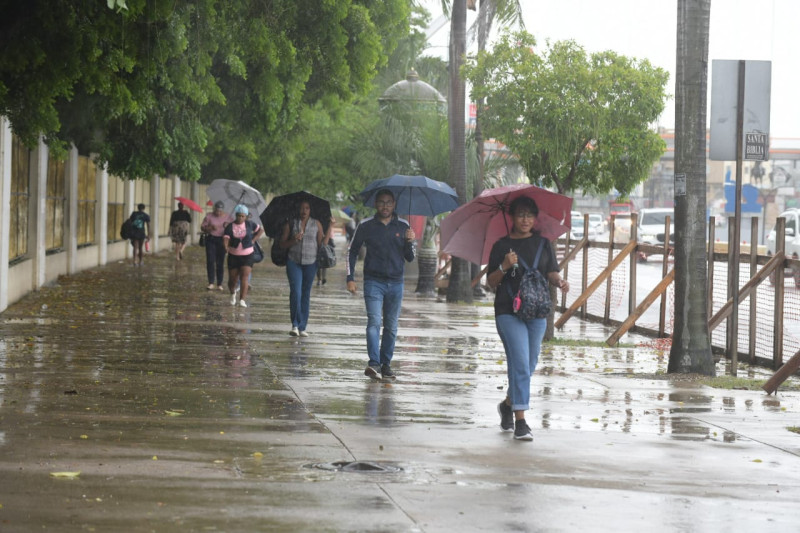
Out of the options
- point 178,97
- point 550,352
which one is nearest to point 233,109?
Result: point 178,97

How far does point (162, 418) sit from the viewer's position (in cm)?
903

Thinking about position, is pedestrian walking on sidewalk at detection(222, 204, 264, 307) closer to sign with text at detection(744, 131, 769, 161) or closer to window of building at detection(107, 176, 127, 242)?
sign with text at detection(744, 131, 769, 161)

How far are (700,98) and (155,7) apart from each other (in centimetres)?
538

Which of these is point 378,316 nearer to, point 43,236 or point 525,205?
point 525,205

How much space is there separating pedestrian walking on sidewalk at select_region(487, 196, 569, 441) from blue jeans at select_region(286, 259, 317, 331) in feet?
22.0

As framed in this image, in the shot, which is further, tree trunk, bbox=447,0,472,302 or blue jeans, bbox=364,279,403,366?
tree trunk, bbox=447,0,472,302

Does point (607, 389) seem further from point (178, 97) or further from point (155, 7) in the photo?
point (178, 97)

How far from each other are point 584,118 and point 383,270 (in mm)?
8012

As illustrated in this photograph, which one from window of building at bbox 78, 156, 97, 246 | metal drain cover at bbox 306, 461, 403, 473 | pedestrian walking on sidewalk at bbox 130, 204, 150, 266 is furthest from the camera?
pedestrian walking on sidewalk at bbox 130, 204, 150, 266

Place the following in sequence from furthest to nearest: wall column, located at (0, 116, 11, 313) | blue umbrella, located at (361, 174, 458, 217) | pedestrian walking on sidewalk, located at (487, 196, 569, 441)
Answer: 1. wall column, located at (0, 116, 11, 313)
2. blue umbrella, located at (361, 174, 458, 217)
3. pedestrian walking on sidewalk, located at (487, 196, 569, 441)

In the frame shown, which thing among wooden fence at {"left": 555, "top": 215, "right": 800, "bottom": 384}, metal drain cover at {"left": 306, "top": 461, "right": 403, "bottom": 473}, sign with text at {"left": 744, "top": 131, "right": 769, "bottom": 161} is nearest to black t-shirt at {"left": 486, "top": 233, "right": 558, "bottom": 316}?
metal drain cover at {"left": 306, "top": 461, "right": 403, "bottom": 473}

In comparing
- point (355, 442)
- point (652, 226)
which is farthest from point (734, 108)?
point (652, 226)

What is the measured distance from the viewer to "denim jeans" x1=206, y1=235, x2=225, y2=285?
23781 millimetres

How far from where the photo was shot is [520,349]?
358 inches
